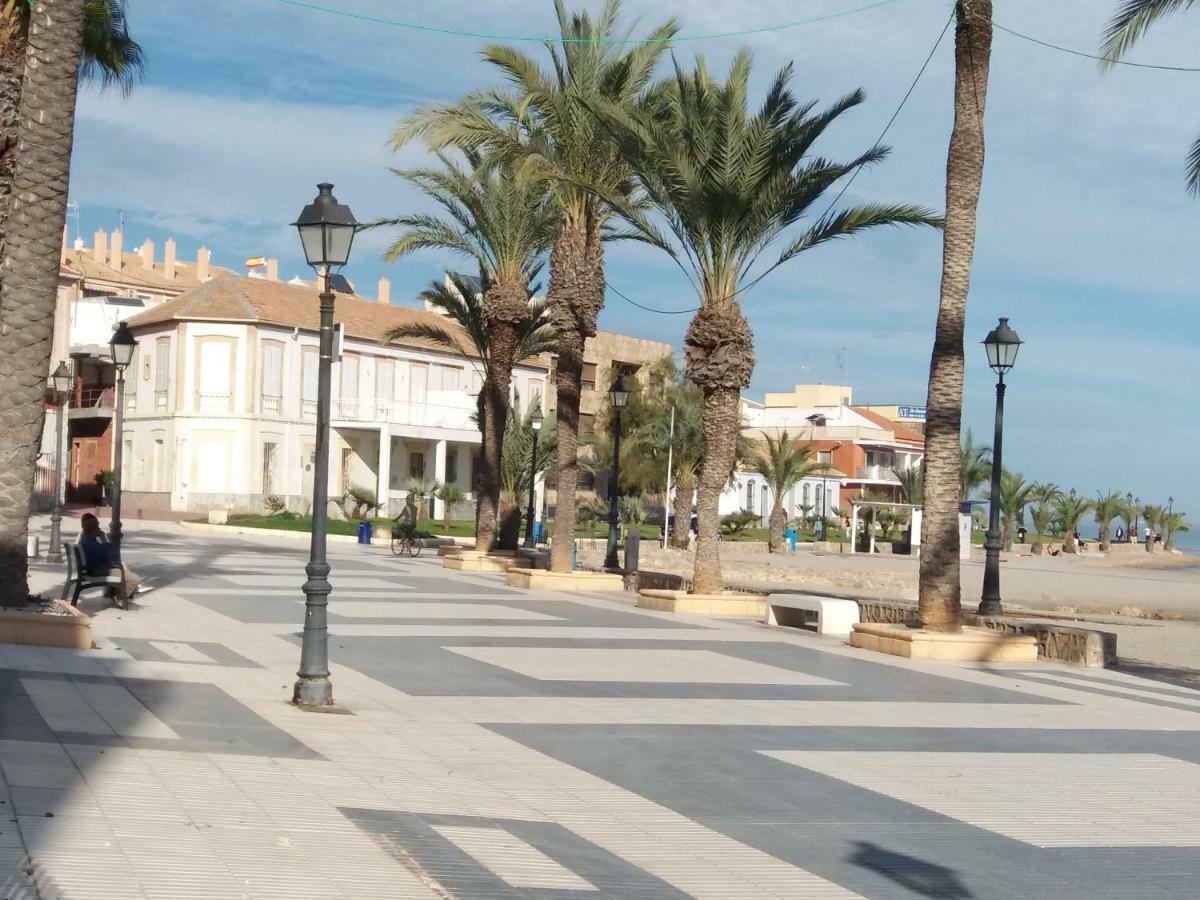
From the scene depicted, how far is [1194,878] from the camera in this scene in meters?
6.83

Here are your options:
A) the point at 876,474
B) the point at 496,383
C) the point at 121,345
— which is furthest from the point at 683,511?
the point at 876,474

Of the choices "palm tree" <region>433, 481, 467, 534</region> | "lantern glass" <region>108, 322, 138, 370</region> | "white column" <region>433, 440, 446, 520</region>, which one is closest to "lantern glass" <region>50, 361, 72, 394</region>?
"lantern glass" <region>108, 322, 138, 370</region>

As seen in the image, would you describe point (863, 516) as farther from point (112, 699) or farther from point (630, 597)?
point (112, 699)

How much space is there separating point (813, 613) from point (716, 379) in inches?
140

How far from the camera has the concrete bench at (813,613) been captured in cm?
1848

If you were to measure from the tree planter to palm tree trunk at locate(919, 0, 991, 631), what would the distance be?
892cm

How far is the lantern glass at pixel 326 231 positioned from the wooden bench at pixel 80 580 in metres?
6.73

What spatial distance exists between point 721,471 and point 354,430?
35.9 m

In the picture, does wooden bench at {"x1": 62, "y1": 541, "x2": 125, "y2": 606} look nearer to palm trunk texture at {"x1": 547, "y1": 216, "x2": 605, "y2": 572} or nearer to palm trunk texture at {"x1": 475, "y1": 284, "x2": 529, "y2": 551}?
palm trunk texture at {"x1": 547, "y1": 216, "x2": 605, "y2": 572}

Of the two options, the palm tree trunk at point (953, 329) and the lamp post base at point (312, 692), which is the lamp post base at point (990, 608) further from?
the lamp post base at point (312, 692)

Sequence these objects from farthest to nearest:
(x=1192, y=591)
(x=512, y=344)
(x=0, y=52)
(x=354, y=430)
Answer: (x=354, y=430) < (x=1192, y=591) < (x=512, y=344) < (x=0, y=52)

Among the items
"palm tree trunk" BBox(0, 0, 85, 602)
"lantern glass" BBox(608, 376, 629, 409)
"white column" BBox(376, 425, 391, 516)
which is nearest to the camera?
"palm tree trunk" BBox(0, 0, 85, 602)

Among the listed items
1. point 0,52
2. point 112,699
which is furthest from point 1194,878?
point 0,52

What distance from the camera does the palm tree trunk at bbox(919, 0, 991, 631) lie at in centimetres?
1590
